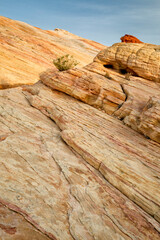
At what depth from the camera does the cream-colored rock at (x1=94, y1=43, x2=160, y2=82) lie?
15.5 m

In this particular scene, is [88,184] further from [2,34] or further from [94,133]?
[2,34]

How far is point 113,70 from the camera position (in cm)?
1767

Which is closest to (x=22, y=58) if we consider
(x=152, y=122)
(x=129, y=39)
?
(x=129, y=39)

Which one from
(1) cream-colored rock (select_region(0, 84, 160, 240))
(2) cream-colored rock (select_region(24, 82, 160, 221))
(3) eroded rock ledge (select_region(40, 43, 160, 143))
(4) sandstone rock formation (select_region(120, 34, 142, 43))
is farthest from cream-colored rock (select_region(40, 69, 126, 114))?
(4) sandstone rock formation (select_region(120, 34, 142, 43))

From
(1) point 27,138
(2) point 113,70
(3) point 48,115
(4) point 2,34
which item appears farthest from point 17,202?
(4) point 2,34

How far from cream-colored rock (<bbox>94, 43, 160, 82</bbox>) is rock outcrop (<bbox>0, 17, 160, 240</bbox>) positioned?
5.99 ft

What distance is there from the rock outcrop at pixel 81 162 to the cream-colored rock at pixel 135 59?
71.9 inches

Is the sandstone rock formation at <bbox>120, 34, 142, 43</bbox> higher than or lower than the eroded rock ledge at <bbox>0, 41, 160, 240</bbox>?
higher

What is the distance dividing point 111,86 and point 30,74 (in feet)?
52.9

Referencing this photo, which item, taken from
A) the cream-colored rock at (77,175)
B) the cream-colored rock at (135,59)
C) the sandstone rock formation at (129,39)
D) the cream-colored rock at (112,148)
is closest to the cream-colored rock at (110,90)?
the cream-colored rock at (112,148)

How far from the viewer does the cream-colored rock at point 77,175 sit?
212 inches

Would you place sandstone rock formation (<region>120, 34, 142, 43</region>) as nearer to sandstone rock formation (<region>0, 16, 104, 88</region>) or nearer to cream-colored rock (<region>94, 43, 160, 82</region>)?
cream-colored rock (<region>94, 43, 160, 82</region>)

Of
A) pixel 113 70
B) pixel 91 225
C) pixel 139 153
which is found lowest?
pixel 91 225

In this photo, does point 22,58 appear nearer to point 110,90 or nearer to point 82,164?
point 110,90
